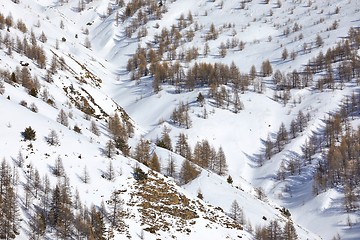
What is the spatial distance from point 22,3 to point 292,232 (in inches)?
6082

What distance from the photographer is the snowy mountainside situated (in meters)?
44.8

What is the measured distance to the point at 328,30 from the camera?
483 ft

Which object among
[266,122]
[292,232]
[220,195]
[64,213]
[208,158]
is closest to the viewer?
[64,213]

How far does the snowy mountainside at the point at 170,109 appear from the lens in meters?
44.8

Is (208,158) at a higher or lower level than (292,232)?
lower

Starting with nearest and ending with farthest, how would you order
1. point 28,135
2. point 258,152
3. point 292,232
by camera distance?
point 28,135
point 292,232
point 258,152

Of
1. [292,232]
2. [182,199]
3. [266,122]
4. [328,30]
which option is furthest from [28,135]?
[328,30]

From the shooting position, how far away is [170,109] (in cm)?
11194

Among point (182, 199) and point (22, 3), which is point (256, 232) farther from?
point (22, 3)

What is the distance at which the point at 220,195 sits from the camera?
195 ft

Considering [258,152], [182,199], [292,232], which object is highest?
[182,199]

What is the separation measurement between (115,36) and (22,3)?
41039 millimetres

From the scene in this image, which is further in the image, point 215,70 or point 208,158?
point 215,70

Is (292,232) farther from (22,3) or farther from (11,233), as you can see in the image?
(22,3)
